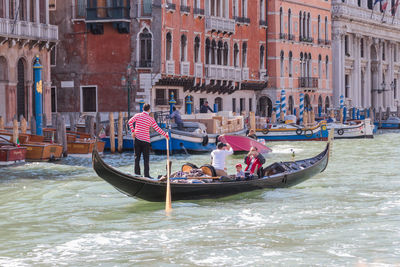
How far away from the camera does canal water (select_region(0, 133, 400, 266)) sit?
404 inches

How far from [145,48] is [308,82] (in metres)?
15.6

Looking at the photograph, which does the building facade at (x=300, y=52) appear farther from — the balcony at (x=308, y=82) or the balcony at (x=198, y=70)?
the balcony at (x=198, y=70)

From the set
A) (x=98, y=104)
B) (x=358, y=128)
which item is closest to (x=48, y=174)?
(x=98, y=104)

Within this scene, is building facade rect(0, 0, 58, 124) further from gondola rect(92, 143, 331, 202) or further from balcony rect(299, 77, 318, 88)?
balcony rect(299, 77, 318, 88)

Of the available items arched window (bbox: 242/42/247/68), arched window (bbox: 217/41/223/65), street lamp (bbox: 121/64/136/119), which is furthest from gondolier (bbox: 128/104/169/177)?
arched window (bbox: 242/42/247/68)

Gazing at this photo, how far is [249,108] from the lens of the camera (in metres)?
43.6

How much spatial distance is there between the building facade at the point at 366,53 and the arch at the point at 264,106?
8811mm

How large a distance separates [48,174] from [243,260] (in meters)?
10.0

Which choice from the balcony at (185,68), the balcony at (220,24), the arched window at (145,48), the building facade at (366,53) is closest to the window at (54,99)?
the arched window at (145,48)

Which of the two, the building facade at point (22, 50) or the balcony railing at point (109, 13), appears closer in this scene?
the building facade at point (22, 50)

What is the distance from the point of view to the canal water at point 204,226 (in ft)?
33.6

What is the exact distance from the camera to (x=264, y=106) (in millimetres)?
44969

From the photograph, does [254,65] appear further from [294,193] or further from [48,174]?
[294,193]

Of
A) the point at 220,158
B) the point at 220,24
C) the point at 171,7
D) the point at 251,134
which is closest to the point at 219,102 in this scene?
the point at 220,24
